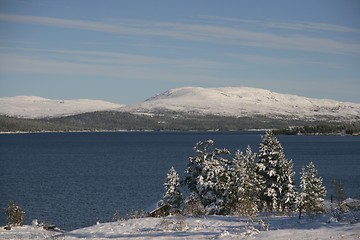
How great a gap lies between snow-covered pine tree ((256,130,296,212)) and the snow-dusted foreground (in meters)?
14.6

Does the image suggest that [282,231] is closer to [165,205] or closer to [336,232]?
[336,232]

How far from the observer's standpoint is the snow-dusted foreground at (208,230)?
18.7m

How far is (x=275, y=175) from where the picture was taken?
38.8 m

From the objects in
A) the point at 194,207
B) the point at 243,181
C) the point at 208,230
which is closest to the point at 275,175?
the point at 243,181

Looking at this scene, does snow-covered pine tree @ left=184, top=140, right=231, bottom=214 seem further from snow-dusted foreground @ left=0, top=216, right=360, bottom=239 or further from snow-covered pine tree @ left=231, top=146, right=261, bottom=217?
snow-dusted foreground @ left=0, top=216, right=360, bottom=239

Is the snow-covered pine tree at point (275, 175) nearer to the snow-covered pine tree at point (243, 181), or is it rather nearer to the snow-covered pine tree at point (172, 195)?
the snow-covered pine tree at point (243, 181)

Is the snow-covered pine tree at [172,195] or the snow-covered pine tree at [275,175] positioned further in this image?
the snow-covered pine tree at [172,195]

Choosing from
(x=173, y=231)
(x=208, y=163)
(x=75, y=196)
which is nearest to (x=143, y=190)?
A: (x=75, y=196)

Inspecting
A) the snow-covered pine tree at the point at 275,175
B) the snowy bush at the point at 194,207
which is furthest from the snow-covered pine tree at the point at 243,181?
the snowy bush at the point at 194,207

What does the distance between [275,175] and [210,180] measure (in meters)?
5.63

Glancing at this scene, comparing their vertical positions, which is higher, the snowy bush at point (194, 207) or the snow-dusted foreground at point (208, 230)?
the snow-dusted foreground at point (208, 230)

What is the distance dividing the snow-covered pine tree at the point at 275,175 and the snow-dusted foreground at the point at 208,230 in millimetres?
14637

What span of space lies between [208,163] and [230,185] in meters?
2.24

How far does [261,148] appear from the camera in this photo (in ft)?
127
